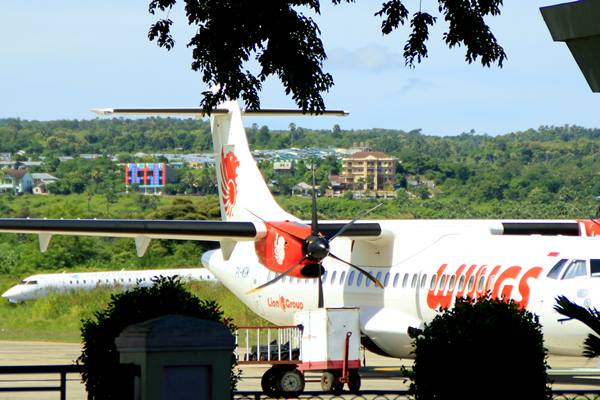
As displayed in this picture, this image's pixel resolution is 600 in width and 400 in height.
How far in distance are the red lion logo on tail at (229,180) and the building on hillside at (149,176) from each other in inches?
4299

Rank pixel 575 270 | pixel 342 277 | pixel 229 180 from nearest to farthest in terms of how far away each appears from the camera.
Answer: pixel 575 270 < pixel 342 277 < pixel 229 180

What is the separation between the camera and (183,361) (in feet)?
26.2

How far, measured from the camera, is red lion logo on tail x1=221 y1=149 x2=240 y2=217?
26391 millimetres

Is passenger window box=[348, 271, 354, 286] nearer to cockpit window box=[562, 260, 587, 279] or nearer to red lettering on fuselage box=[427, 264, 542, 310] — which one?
red lettering on fuselage box=[427, 264, 542, 310]

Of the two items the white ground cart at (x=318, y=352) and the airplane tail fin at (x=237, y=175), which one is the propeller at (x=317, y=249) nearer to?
the white ground cart at (x=318, y=352)

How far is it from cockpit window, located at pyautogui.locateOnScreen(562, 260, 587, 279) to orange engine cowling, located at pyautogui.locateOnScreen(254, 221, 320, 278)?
16.6ft

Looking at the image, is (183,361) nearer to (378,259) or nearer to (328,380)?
(328,380)

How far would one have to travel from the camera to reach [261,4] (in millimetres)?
10430

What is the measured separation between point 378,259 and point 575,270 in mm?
5281

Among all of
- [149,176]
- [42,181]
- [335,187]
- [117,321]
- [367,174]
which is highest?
[117,321]

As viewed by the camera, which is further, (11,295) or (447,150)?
(447,150)

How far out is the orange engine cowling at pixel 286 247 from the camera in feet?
70.3

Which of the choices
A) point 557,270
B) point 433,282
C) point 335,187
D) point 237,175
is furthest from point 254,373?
point 335,187

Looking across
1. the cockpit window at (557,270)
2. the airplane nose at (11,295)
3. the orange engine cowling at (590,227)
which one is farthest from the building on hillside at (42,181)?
the cockpit window at (557,270)
